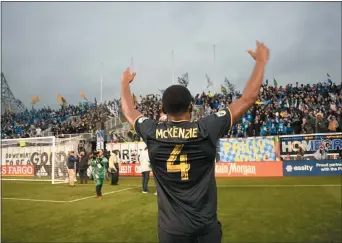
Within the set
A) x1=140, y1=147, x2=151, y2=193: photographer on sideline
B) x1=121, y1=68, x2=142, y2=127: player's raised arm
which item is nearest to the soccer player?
x1=121, y1=68, x2=142, y2=127: player's raised arm

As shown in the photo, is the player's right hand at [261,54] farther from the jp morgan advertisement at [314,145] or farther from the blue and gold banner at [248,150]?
the blue and gold banner at [248,150]

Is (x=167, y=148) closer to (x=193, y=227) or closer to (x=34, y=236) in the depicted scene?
(x=193, y=227)

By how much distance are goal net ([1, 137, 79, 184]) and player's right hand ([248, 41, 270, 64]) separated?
882 inches

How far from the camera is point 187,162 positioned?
2.58 metres

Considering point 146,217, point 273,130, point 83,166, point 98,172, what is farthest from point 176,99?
point 273,130

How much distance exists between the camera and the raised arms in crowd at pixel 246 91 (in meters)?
2.60

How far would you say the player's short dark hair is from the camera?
261cm

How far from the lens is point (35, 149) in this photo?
26406mm

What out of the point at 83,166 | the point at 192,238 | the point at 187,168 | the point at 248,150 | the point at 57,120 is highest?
the point at 57,120

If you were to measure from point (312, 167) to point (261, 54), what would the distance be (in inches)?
889

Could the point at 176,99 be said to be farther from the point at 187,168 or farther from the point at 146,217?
the point at 146,217

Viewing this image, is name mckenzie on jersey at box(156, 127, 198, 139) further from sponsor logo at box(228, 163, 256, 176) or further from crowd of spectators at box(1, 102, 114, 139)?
crowd of spectators at box(1, 102, 114, 139)

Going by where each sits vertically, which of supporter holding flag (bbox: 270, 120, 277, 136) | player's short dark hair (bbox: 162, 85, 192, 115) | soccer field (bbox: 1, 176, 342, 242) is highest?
supporter holding flag (bbox: 270, 120, 277, 136)

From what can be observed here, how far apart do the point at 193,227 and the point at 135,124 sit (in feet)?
A: 3.13
